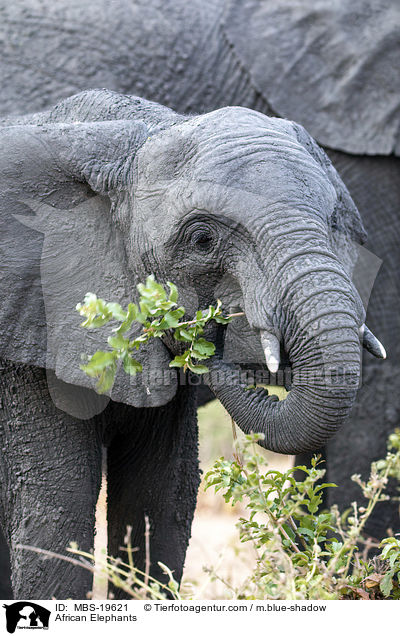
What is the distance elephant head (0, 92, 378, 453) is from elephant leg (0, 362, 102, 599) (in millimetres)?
146

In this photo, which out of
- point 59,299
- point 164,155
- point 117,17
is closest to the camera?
point 164,155

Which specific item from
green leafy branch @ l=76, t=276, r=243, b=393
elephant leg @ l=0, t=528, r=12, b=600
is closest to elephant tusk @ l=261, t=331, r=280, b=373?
green leafy branch @ l=76, t=276, r=243, b=393

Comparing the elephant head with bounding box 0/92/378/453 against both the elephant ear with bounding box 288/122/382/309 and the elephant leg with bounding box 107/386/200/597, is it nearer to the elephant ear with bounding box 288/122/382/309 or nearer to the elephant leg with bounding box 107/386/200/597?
the elephant ear with bounding box 288/122/382/309

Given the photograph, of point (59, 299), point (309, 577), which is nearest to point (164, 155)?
point (59, 299)

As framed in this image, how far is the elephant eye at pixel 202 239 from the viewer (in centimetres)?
220

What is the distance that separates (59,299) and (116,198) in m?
0.27

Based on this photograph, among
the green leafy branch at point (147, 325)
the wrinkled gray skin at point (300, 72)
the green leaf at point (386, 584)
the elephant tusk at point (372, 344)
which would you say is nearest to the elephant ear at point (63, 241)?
the green leafy branch at point (147, 325)

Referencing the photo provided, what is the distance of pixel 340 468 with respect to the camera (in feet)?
13.5

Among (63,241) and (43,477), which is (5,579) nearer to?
(43,477)

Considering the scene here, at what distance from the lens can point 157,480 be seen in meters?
2.86

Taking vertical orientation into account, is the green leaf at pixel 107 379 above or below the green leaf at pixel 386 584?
above

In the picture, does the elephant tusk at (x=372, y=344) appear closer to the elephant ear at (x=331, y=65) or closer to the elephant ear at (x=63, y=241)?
the elephant ear at (x=63, y=241)
